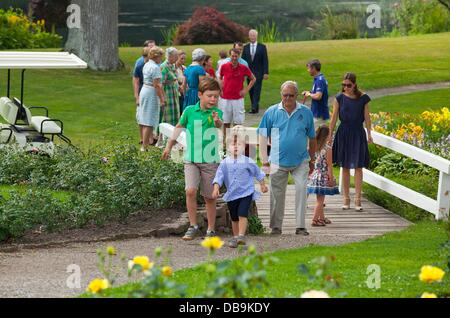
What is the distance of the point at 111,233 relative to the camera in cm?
1223

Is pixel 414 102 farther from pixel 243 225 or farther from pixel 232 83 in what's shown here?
pixel 243 225

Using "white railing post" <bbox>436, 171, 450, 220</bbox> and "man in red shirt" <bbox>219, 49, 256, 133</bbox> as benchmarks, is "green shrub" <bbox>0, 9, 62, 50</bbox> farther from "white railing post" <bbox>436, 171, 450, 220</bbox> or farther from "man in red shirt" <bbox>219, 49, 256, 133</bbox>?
"white railing post" <bbox>436, 171, 450, 220</bbox>

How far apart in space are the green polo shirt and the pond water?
3503 centimetres

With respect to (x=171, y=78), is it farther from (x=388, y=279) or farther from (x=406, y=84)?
(x=406, y=84)

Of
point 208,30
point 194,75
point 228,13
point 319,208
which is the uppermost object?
point 228,13

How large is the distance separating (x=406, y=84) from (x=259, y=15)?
2546 centimetres

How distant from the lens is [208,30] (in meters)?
40.8

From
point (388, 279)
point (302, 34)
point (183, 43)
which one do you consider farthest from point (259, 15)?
point (388, 279)

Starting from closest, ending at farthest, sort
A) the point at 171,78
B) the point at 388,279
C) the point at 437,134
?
the point at 388,279
the point at 437,134
the point at 171,78

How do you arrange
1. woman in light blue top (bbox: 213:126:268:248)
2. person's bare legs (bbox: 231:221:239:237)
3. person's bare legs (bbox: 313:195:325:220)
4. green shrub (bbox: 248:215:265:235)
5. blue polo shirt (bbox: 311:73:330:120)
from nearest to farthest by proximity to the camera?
woman in light blue top (bbox: 213:126:268:248)
person's bare legs (bbox: 231:221:239:237)
green shrub (bbox: 248:215:265:235)
person's bare legs (bbox: 313:195:325:220)
blue polo shirt (bbox: 311:73:330:120)

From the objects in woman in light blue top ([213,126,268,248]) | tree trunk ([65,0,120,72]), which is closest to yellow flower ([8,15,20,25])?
tree trunk ([65,0,120,72])

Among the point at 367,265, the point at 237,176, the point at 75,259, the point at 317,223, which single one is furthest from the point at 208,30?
the point at 367,265

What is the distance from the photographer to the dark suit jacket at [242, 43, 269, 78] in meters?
25.4

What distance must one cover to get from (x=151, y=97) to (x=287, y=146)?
7093 millimetres
